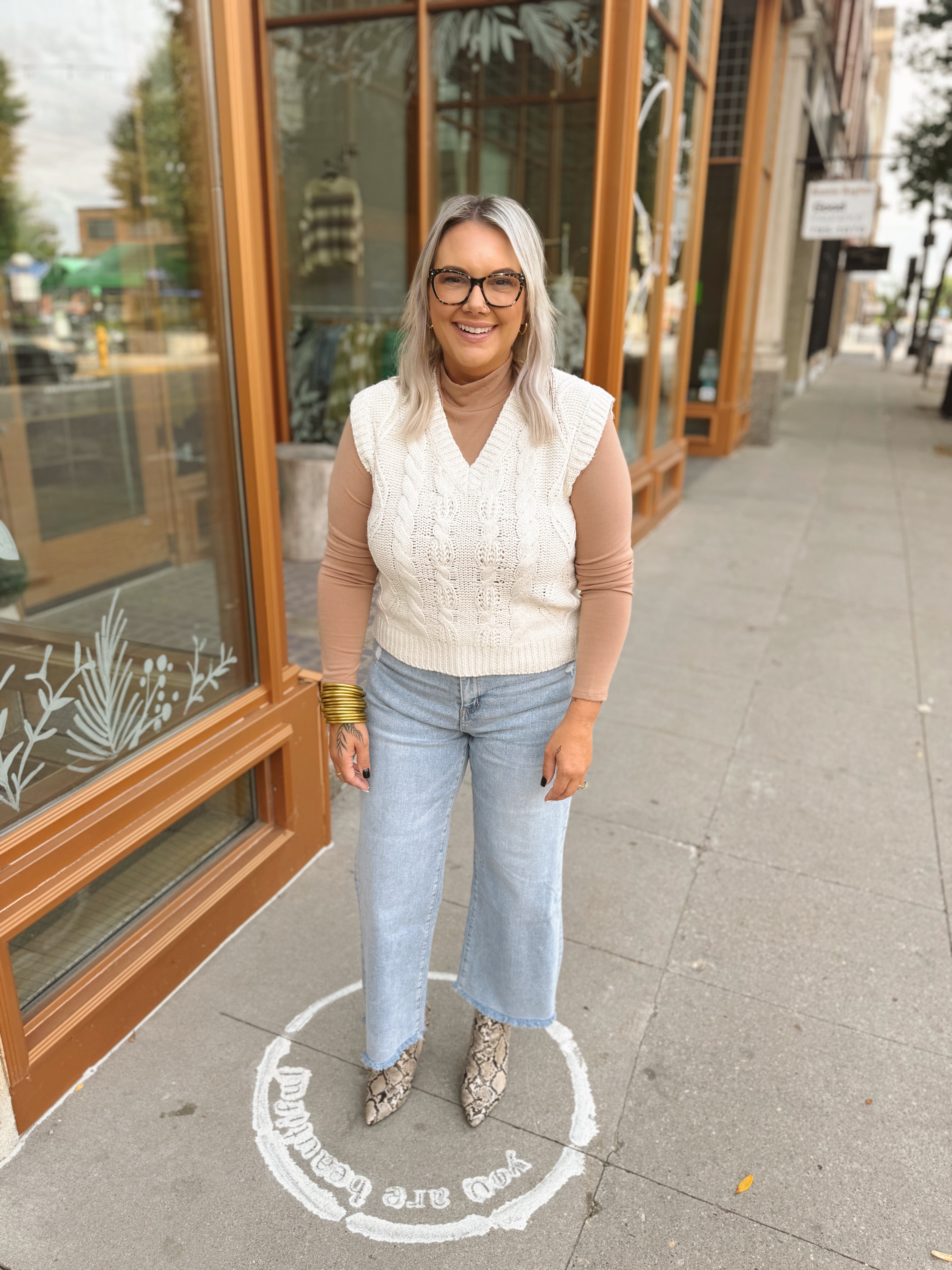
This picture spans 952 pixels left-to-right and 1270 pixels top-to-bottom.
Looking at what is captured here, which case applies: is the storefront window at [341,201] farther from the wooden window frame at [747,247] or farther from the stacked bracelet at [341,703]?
the wooden window frame at [747,247]

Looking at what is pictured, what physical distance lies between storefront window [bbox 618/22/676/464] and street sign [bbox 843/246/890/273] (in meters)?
17.7

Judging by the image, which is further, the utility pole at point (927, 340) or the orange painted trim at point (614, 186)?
the utility pole at point (927, 340)

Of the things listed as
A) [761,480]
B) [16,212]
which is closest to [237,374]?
[16,212]

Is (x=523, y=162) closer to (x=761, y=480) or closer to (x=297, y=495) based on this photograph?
(x=297, y=495)

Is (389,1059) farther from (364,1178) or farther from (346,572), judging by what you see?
(346,572)

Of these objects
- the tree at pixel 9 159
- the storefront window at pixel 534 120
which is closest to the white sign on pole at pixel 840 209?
the storefront window at pixel 534 120

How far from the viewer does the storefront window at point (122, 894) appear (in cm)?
223

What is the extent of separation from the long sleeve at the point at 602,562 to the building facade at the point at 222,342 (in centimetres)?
83

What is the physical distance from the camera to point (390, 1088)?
7.39 ft

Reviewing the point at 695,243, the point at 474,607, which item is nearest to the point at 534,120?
the point at 695,243

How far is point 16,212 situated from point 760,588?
5586 millimetres

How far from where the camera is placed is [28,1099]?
2150mm

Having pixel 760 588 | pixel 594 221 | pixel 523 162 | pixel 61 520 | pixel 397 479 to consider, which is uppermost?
pixel 523 162

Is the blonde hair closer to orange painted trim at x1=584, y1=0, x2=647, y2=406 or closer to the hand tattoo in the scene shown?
the hand tattoo
